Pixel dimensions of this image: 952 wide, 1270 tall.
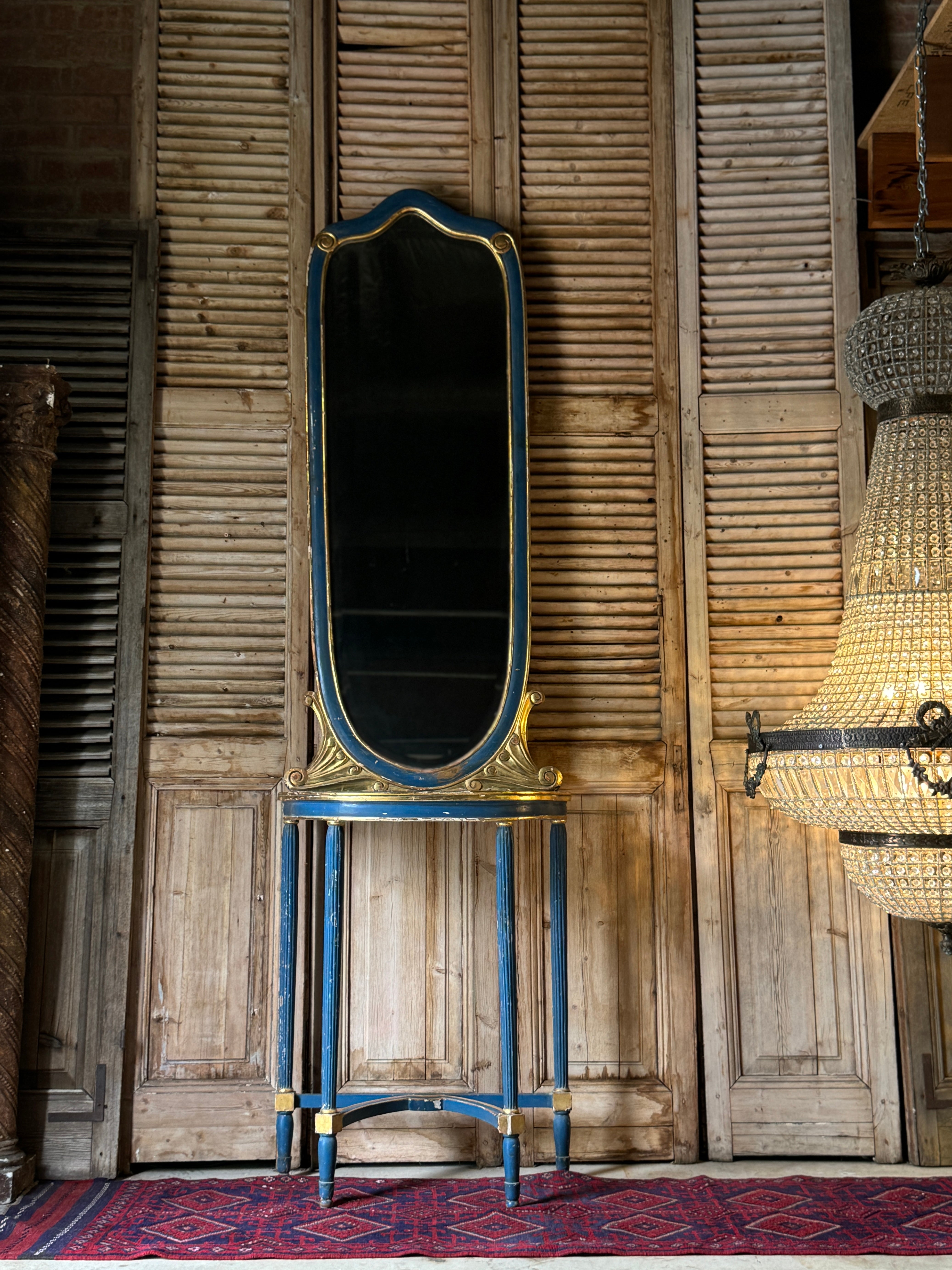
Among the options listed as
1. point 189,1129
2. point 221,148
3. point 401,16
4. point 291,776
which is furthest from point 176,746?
point 401,16

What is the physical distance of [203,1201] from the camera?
250 cm

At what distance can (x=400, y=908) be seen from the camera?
281 cm

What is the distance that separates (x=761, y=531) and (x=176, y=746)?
170 cm

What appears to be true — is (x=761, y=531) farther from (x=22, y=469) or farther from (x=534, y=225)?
(x=22, y=469)

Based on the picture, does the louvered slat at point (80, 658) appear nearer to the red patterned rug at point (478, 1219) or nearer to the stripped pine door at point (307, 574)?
the stripped pine door at point (307, 574)

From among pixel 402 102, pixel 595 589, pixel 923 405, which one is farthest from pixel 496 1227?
pixel 402 102

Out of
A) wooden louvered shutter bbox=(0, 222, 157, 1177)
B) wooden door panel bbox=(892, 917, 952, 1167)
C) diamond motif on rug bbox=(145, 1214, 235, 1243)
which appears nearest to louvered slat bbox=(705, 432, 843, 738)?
wooden door panel bbox=(892, 917, 952, 1167)

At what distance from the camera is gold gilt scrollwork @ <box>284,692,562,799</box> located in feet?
8.27

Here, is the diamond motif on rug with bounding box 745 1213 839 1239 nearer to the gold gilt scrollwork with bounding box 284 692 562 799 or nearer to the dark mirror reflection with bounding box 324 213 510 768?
the gold gilt scrollwork with bounding box 284 692 562 799

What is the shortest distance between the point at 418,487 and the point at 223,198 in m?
1.03

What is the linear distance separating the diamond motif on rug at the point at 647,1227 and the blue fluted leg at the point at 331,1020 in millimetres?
628

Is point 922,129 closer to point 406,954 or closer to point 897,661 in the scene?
point 897,661

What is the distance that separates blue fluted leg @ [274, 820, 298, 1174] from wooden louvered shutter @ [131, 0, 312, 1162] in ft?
0.53

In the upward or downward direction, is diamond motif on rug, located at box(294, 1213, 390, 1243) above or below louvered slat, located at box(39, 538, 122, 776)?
below
